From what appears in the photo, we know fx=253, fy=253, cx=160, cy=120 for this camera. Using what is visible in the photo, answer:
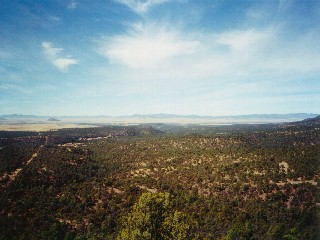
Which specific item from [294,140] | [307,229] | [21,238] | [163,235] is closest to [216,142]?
[294,140]

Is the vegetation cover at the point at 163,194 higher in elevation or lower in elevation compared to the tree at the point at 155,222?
lower

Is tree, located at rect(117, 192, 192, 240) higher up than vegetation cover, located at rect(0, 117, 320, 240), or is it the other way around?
tree, located at rect(117, 192, 192, 240)

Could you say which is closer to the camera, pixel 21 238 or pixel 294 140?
pixel 21 238

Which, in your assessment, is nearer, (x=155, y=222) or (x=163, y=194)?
(x=155, y=222)

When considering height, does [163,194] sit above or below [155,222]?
above

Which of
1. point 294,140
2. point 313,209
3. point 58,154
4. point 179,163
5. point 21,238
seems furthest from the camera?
point 294,140

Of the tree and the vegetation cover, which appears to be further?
the vegetation cover

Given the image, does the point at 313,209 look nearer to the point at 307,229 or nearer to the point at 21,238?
the point at 307,229

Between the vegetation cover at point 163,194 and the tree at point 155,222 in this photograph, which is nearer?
the tree at point 155,222
